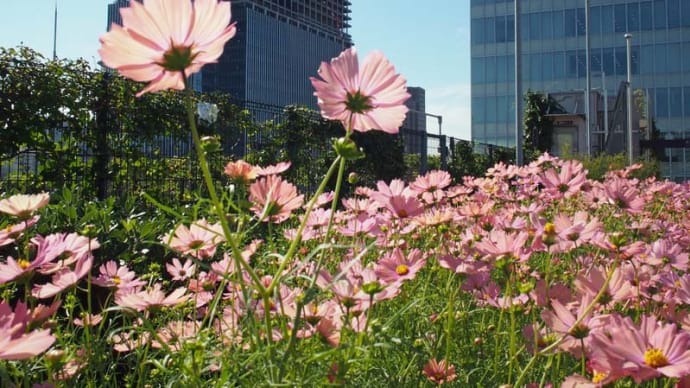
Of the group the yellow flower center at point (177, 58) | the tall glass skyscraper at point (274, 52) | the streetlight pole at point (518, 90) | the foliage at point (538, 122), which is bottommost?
the yellow flower center at point (177, 58)

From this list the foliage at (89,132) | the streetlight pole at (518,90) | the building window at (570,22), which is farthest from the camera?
the building window at (570,22)

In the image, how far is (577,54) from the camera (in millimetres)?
33781

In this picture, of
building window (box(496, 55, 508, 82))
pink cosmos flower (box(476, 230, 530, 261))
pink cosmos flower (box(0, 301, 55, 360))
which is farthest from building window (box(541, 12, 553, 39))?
pink cosmos flower (box(0, 301, 55, 360))

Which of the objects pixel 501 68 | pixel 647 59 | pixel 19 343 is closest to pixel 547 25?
pixel 501 68

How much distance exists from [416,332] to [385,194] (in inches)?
12.1

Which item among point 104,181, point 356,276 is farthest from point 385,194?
point 104,181

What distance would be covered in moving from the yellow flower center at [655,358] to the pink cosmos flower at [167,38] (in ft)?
1.71

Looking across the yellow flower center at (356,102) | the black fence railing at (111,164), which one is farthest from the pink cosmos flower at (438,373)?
the black fence railing at (111,164)

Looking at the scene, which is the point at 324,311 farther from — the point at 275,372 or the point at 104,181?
the point at 104,181

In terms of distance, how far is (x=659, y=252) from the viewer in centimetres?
144

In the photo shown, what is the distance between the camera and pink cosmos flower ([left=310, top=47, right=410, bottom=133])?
76cm

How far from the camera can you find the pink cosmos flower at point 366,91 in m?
0.76

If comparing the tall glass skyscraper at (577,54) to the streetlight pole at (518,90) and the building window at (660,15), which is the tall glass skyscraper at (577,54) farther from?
the streetlight pole at (518,90)

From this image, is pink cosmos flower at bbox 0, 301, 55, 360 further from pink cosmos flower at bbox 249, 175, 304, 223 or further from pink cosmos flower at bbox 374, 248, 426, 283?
pink cosmos flower at bbox 374, 248, 426, 283
